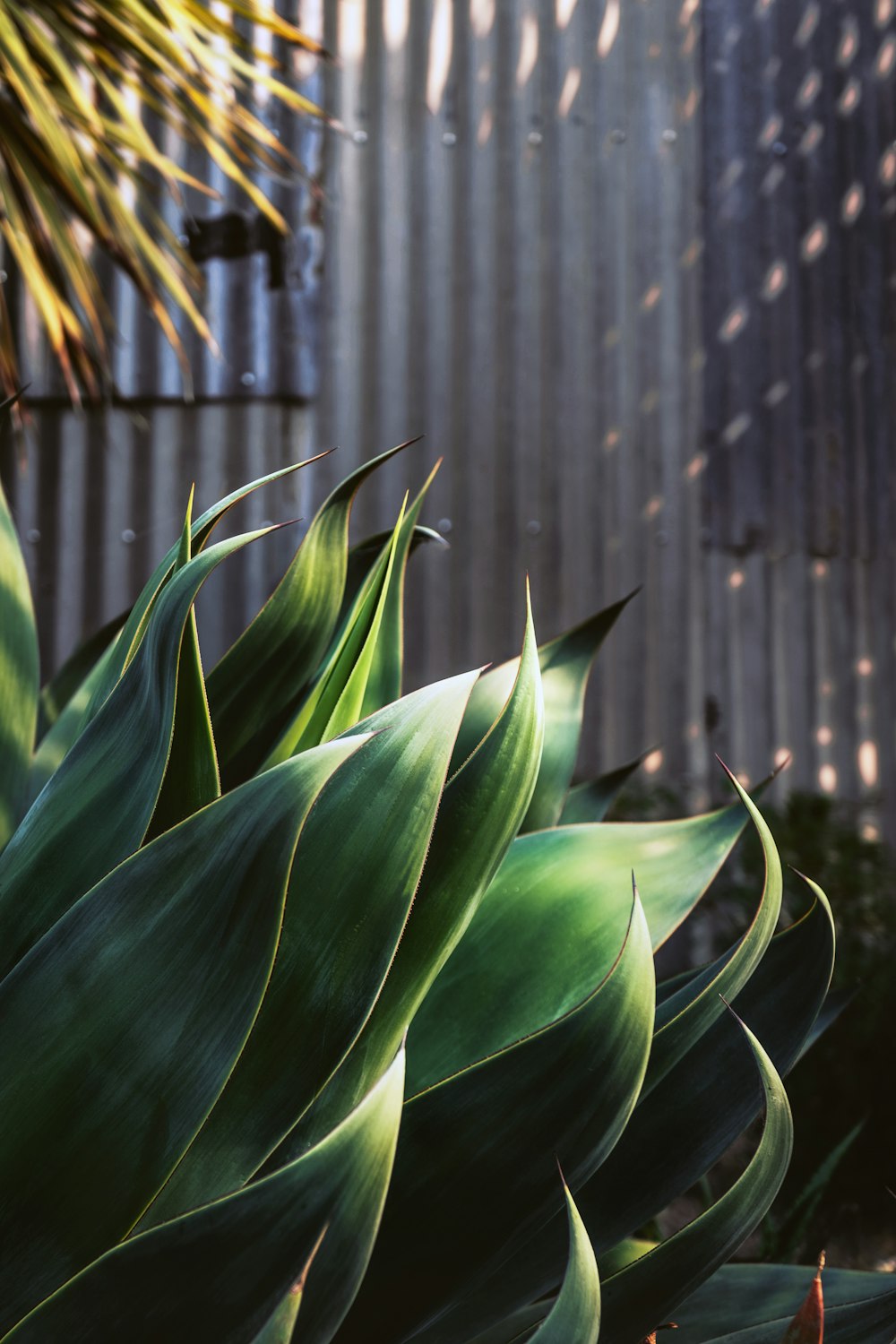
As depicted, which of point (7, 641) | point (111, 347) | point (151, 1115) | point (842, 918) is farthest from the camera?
point (111, 347)

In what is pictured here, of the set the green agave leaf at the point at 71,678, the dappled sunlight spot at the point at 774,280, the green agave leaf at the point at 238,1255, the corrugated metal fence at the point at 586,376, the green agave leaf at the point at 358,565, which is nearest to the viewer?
the green agave leaf at the point at 238,1255

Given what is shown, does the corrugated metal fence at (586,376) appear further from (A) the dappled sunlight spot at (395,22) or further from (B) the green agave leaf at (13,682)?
(B) the green agave leaf at (13,682)

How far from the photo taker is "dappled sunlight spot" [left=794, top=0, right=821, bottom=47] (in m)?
3.26

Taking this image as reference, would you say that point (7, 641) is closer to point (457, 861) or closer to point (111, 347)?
point (457, 861)

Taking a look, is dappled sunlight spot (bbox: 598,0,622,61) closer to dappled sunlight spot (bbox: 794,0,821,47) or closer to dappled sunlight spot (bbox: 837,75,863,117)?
dappled sunlight spot (bbox: 794,0,821,47)

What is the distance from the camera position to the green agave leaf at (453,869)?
38 cm

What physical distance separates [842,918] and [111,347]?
2415 millimetres

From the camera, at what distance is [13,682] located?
0.63 meters

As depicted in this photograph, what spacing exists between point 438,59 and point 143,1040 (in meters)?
3.33

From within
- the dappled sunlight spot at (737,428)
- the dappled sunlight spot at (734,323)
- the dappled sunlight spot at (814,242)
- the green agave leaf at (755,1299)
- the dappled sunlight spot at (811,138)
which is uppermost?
the dappled sunlight spot at (811,138)

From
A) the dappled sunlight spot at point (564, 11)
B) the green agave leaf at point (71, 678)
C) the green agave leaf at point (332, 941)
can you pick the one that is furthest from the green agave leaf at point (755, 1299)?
the dappled sunlight spot at point (564, 11)

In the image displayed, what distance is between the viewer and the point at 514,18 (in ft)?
10.1

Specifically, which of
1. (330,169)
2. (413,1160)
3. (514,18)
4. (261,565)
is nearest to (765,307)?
(514,18)

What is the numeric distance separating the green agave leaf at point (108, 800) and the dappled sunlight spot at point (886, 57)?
3737 mm
